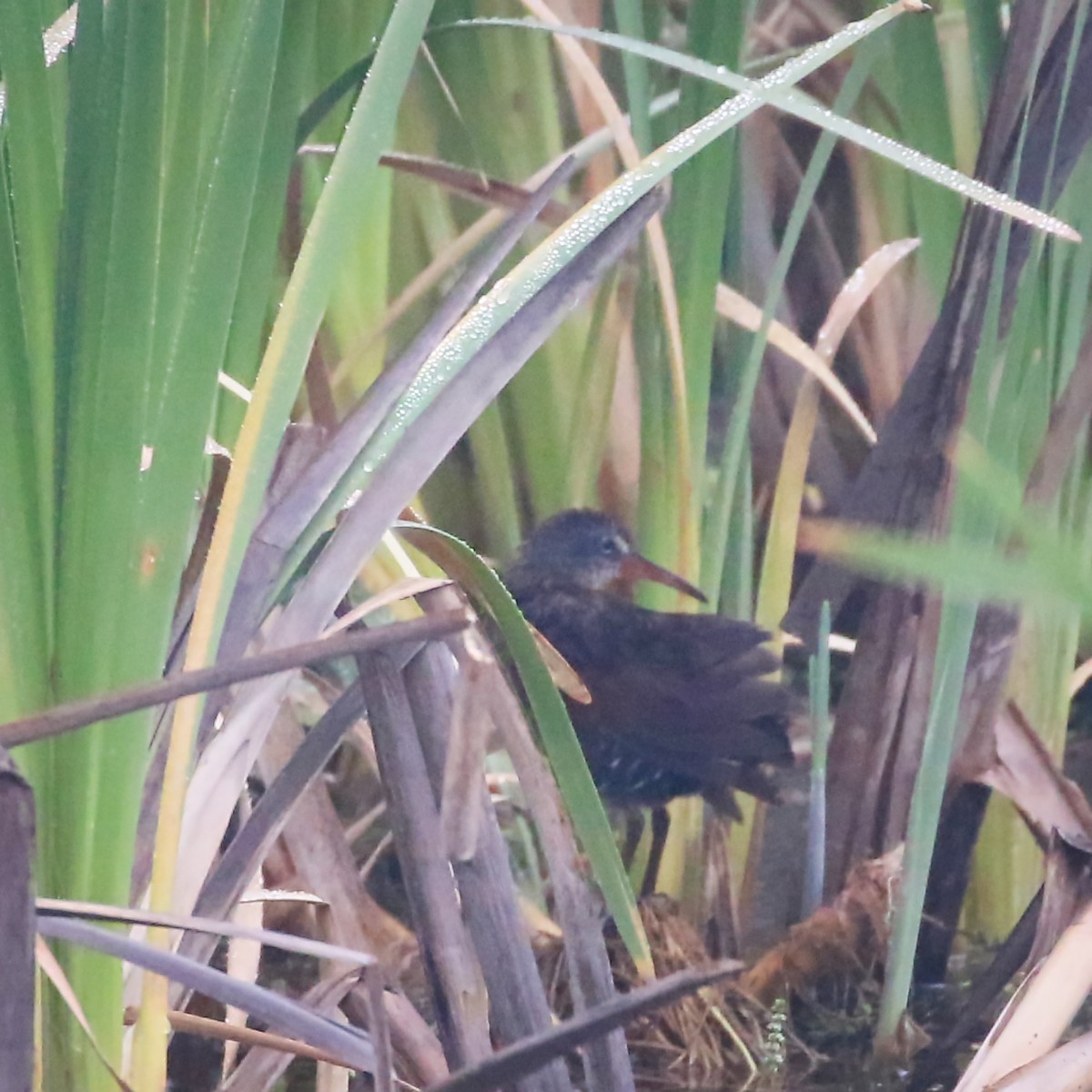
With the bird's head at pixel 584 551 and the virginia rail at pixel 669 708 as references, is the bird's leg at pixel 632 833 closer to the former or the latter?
the virginia rail at pixel 669 708

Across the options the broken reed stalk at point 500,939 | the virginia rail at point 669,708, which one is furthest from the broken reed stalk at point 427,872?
the virginia rail at point 669,708

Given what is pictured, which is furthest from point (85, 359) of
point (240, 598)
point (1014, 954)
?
point (1014, 954)

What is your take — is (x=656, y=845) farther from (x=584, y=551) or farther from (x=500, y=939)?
(x=500, y=939)

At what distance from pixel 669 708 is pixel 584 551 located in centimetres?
18

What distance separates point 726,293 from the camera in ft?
3.88

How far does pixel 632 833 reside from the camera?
1.17 meters

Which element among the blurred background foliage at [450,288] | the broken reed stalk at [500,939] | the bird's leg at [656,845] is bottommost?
the bird's leg at [656,845]

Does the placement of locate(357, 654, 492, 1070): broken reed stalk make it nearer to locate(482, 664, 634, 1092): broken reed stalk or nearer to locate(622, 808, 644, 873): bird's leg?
locate(482, 664, 634, 1092): broken reed stalk

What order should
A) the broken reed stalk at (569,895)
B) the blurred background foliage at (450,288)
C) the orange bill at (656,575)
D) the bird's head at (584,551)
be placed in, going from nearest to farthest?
the blurred background foliage at (450,288)
the broken reed stalk at (569,895)
the orange bill at (656,575)
the bird's head at (584,551)

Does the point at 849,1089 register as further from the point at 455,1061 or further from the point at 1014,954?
the point at 455,1061

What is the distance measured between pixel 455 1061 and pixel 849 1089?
0.39 metres

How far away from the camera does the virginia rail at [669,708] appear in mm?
1122

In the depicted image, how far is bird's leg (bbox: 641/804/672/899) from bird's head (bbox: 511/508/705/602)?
0.68ft

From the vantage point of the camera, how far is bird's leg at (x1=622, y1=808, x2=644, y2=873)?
1155mm
